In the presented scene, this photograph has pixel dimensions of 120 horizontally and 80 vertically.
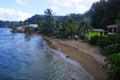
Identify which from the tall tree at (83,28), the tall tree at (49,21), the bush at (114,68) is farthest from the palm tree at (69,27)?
the bush at (114,68)

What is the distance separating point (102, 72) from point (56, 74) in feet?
21.8

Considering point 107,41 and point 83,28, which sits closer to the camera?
point 107,41

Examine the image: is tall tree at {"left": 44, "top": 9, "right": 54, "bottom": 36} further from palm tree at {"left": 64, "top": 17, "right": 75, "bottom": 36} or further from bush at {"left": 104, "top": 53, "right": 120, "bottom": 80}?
bush at {"left": 104, "top": 53, "right": 120, "bottom": 80}

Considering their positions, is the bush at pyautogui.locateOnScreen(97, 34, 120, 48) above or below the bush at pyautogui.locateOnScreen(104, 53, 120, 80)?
below

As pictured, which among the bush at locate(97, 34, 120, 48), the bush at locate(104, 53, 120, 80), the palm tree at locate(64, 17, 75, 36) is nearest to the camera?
the bush at locate(104, 53, 120, 80)

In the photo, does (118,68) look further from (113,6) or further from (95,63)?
(113,6)

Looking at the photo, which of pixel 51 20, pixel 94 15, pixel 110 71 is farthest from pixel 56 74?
pixel 51 20

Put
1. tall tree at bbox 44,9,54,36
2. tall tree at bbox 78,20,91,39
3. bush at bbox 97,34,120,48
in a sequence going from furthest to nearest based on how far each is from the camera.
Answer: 1. tall tree at bbox 44,9,54,36
2. tall tree at bbox 78,20,91,39
3. bush at bbox 97,34,120,48

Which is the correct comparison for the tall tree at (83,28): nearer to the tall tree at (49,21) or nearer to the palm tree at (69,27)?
the palm tree at (69,27)

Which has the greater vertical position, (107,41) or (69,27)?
(69,27)

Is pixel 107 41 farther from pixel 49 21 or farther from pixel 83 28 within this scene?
pixel 49 21

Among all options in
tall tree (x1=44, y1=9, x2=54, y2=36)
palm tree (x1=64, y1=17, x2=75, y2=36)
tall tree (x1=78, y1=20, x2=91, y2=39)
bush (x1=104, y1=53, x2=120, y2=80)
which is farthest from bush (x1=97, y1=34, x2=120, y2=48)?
tall tree (x1=44, y1=9, x2=54, y2=36)

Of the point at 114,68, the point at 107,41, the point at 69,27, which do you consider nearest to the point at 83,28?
the point at 69,27

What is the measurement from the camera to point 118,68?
19.5m
